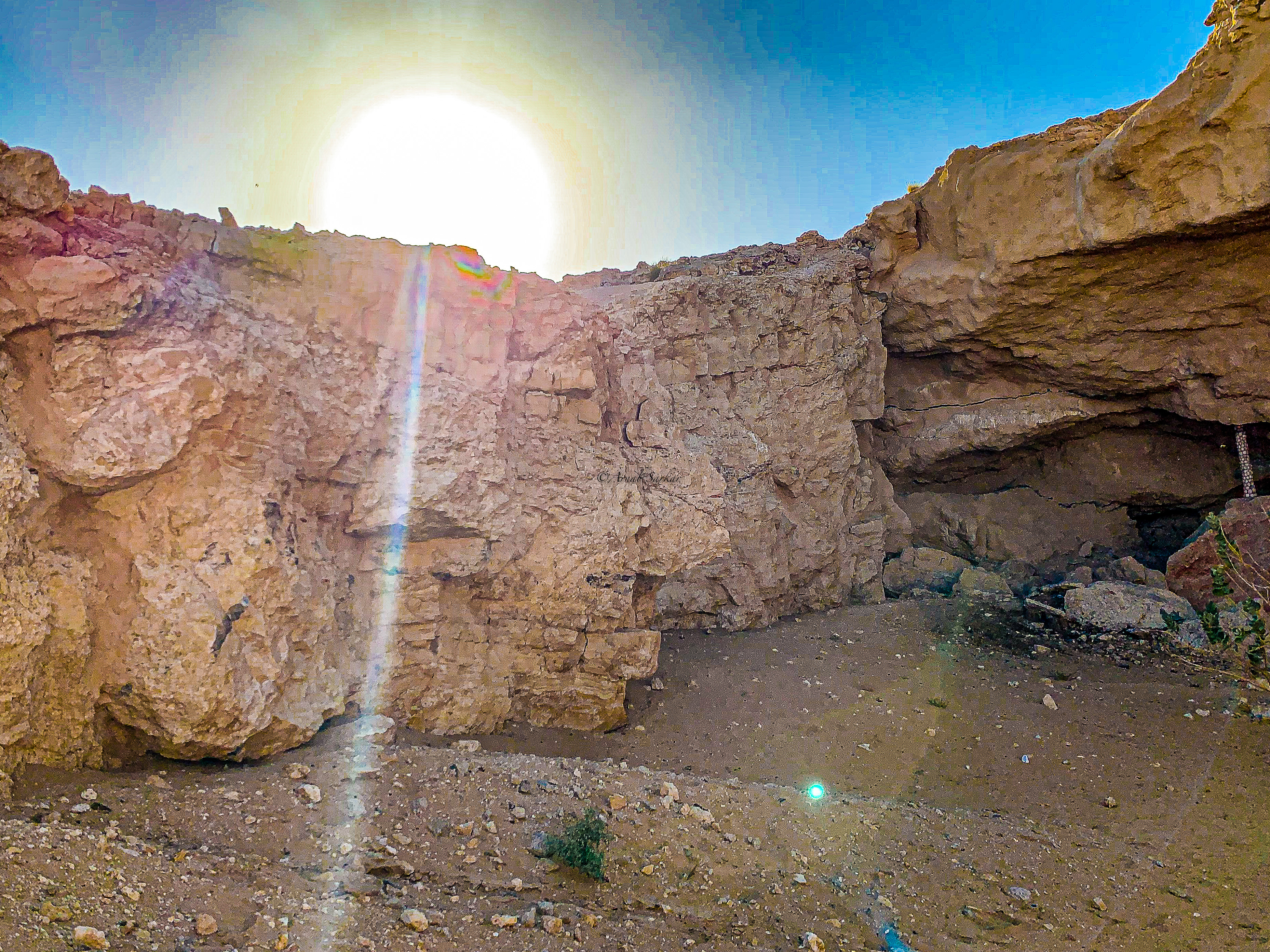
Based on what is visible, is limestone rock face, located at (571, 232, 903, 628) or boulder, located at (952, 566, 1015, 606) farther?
boulder, located at (952, 566, 1015, 606)

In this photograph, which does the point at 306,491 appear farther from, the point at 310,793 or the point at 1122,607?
the point at 1122,607

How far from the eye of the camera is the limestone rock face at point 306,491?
4449 mm

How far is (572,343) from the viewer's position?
25.1 feet

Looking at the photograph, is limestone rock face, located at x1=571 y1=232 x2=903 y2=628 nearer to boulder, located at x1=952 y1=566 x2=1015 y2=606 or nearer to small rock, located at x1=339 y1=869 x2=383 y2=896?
boulder, located at x1=952 y1=566 x2=1015 y2=606

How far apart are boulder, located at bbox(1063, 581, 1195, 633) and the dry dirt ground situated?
161cm

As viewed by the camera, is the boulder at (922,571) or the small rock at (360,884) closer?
the small rock at (360,884)

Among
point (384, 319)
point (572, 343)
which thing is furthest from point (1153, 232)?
point (384, 319)

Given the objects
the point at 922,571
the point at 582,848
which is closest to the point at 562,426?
the point at 582,848

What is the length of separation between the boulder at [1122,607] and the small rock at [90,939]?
1190cm

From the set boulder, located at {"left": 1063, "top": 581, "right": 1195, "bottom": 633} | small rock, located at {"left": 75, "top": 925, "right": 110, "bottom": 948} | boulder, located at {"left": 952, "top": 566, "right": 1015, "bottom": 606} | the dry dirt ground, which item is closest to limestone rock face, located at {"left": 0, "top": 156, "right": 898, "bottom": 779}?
the dry dirt ground

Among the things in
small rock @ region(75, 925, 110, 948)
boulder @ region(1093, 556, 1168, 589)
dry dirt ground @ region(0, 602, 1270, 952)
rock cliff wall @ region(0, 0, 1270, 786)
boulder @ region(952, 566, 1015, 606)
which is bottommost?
dry dirt ground @ region(0, 602, 1270, 952)

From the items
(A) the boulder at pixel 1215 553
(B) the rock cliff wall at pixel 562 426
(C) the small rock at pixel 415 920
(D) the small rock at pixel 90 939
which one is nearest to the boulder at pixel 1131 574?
(A) the boulder at pixel 1215 553

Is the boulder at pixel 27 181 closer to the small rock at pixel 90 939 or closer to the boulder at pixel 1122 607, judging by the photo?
the small rock at pixel 90 939

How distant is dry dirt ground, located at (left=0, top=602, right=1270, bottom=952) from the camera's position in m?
3.55
